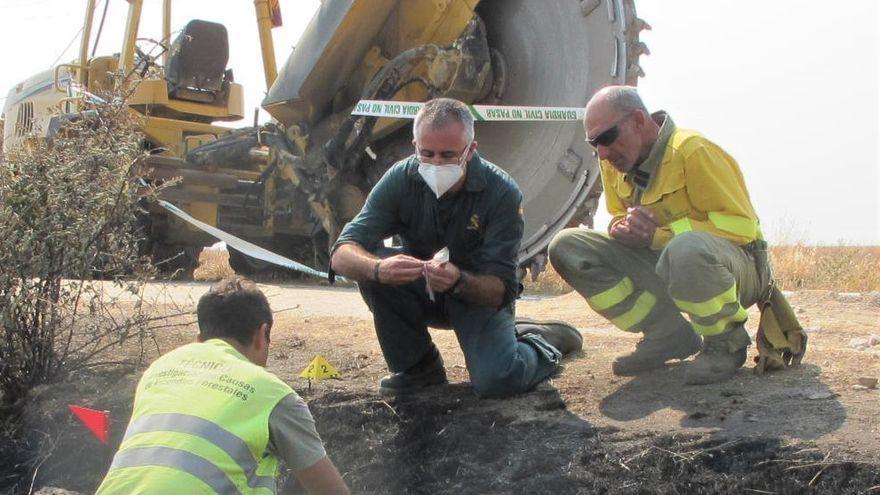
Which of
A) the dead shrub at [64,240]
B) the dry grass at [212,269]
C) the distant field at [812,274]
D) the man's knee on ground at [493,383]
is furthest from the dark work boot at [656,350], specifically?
the dry grass at [212,269]

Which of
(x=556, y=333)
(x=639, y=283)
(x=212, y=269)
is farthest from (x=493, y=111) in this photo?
(x=212, y=269)

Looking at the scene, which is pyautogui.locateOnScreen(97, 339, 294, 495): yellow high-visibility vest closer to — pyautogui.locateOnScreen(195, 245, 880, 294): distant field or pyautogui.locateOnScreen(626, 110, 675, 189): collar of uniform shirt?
pyautogui.locateOnScreen(626, 110, 675, 189): collar of uniform shirt

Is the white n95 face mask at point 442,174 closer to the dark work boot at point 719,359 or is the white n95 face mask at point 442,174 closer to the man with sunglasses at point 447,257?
the man with sunglasses at point 447,257

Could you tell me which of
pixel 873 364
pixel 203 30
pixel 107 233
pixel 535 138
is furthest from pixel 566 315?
pixel 203 30

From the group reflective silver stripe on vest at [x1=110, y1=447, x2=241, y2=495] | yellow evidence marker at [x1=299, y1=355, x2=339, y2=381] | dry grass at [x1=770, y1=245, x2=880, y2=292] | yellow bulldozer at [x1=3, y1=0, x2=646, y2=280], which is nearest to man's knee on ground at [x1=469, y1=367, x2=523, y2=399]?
yellow evidence marker at [x1=299, y1=355, x2=339, y2=381]

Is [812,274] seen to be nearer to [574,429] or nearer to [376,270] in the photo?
[574,429]

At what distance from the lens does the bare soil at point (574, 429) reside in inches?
122

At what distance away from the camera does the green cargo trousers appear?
12.1 feet

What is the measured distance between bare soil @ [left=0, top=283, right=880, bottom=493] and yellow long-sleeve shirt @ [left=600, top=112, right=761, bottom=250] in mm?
602

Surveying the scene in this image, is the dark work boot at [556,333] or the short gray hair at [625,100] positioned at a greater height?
the short gray hair at [625,100]

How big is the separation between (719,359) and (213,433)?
2.12m

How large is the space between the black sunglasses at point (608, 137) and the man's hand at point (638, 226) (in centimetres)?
30

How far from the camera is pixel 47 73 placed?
36.6 feet

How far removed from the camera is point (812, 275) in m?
9.44
